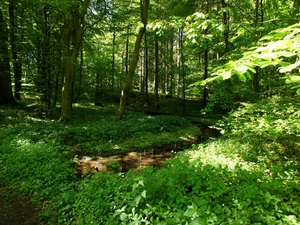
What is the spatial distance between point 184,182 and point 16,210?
139 inches

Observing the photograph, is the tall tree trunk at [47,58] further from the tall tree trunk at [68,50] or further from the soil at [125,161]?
the soil at [125,161]

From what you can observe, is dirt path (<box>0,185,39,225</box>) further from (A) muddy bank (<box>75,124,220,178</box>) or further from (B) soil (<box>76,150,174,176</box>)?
(B) soil (<box>76,150,174,176</box>)

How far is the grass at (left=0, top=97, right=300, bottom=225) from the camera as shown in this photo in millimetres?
2615

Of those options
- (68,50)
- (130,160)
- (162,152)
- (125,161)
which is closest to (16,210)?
(125,161)

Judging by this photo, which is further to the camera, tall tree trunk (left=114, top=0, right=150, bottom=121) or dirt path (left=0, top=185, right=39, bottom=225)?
tall tree trunk (left=114, top=0, right=150, bottom=121)

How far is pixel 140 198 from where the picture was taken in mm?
2818

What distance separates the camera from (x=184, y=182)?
10.9 feet

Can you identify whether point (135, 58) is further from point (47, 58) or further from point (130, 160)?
point (130, 160)

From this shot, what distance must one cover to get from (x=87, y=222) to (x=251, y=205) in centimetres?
253

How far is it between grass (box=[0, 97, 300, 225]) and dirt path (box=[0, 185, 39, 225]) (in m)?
0.19

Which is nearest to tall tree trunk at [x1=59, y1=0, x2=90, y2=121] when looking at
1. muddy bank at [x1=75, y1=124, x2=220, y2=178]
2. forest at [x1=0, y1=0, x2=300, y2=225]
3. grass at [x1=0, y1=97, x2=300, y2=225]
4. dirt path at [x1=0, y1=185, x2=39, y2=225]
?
forest at [x1=0, y1=0, x2=300, y2=225]

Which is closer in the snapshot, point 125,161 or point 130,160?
point 125,161

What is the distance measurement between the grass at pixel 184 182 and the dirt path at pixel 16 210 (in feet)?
0.62

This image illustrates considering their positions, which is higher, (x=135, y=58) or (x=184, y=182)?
(x=135, y=58)
